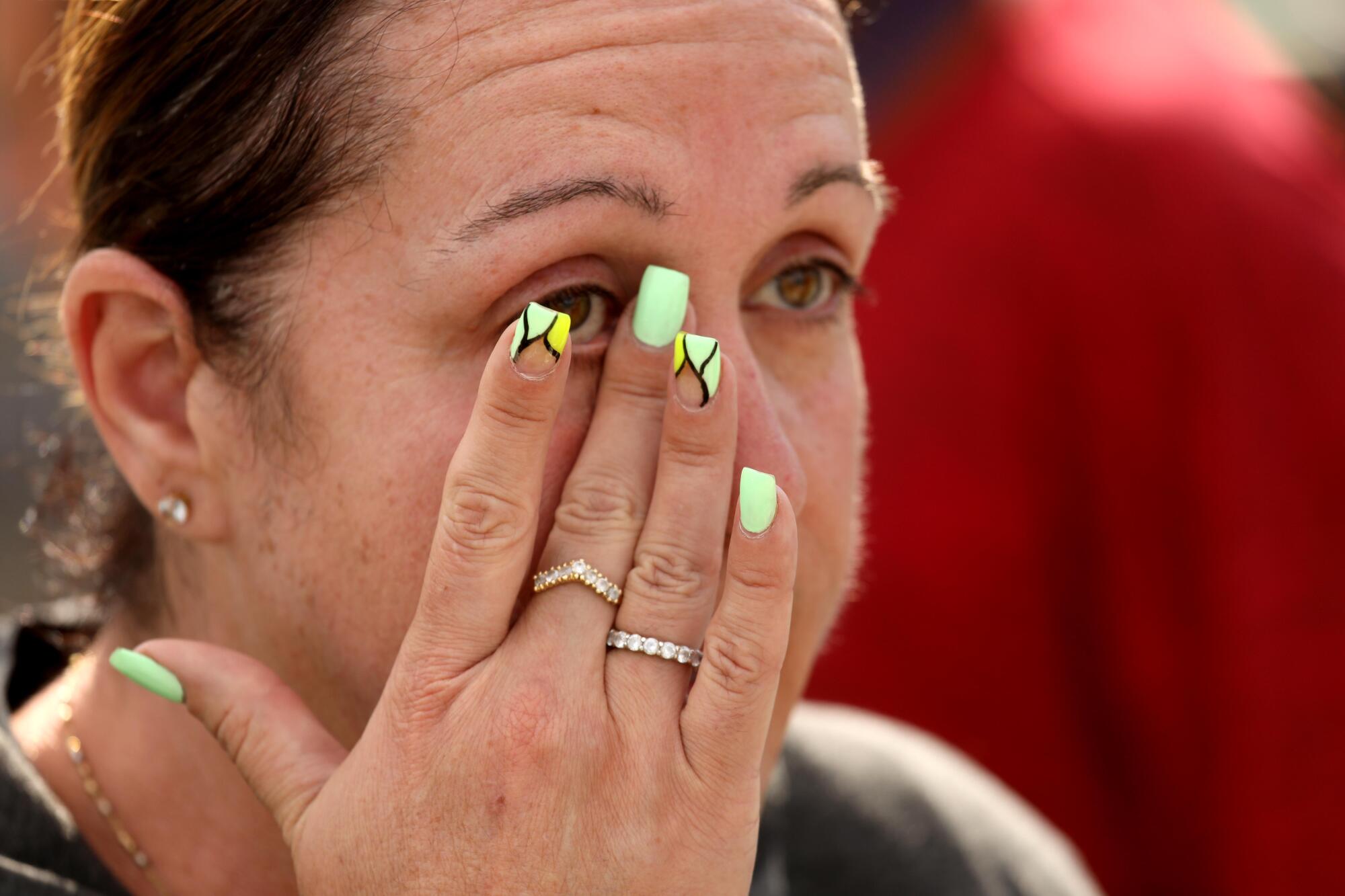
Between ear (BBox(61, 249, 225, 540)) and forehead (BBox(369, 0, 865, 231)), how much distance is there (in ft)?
1.57

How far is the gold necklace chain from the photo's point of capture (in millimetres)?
2129

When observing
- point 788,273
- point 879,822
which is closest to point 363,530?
point 788,273

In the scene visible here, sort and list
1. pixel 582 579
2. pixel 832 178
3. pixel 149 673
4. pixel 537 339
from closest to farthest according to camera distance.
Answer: pixel 537 339 < pixel 582 579 < pixel 149 673 < pixel 832 178

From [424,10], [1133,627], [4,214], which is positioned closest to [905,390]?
[1133,627]

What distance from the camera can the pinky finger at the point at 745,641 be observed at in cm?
166

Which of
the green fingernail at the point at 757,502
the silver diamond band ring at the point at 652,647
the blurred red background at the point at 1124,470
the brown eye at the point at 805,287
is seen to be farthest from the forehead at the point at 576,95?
the blurred red background at the point at 1124,470

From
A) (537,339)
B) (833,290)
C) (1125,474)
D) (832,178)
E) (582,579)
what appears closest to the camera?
(537,339)

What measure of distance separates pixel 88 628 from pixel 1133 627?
2.33 metres

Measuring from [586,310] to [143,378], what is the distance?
69 centimetres

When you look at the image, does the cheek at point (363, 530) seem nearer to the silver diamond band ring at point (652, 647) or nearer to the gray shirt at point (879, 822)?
the silver diamond band ring at point (652, 647)

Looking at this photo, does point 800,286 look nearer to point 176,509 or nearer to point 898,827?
point 176,509

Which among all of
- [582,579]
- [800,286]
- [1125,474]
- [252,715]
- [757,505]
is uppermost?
[1125,474]

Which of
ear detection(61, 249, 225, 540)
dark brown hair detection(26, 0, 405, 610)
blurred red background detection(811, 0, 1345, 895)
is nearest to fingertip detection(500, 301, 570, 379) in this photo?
dark brown hair detection(26, 0, 405, 610)

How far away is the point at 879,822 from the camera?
2879 millimetres
